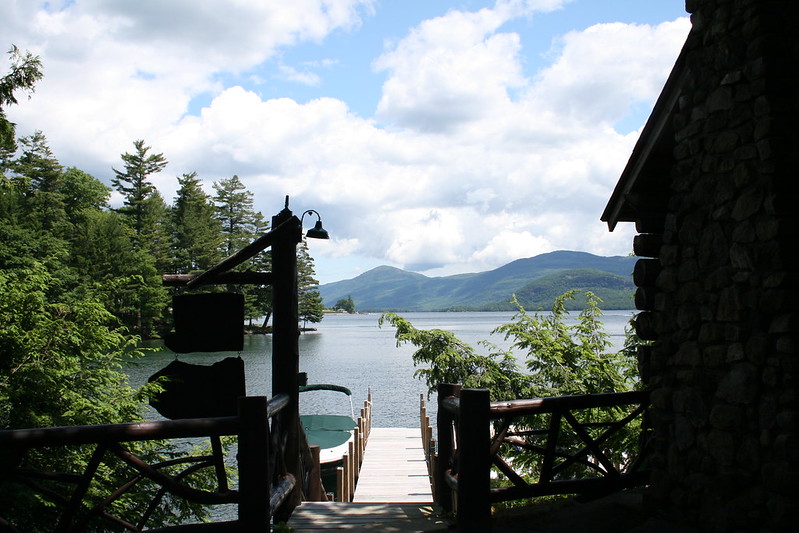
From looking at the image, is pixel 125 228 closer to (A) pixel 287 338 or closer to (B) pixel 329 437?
(B) pixel 329 437

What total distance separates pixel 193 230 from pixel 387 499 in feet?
148

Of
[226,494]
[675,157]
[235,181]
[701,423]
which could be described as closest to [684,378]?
[701,423]

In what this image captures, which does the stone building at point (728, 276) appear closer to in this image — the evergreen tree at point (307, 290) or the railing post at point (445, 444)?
the railing post at point (445, 444)

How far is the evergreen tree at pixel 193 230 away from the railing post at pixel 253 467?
4785 cm

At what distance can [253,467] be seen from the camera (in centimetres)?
Result: 423

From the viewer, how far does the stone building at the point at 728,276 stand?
388cm

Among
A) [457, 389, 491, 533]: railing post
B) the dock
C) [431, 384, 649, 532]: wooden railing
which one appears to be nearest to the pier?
the dock

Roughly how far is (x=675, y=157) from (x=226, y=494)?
4419 mm

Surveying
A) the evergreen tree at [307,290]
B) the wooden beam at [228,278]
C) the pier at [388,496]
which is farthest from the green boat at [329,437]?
the evergreen tree at [307,290]

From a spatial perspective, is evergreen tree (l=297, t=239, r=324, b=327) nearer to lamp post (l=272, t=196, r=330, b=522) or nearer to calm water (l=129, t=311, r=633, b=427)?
calm water (l=129, t=311, r=633, b=427)

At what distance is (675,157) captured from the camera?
196 inches

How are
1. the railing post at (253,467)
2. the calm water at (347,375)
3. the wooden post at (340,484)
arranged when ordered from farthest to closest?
the calm water at (347,375) → the wooden post at (340,484) → the railing post at (253,467)

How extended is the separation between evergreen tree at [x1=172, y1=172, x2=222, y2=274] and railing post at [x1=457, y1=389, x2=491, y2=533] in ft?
158

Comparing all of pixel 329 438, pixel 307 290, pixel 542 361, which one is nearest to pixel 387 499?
pixel 542 361
